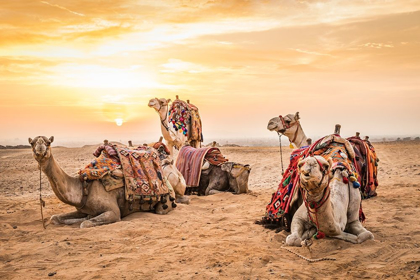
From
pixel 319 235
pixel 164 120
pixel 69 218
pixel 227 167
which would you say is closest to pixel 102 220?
pixel 69 218

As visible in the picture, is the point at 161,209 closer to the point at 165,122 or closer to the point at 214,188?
the point at 214,188

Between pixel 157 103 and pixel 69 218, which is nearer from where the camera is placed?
pixel 69 218

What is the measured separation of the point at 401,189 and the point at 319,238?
22.7 feet

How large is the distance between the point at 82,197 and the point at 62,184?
460 millimetres

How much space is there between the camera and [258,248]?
570 centimetres

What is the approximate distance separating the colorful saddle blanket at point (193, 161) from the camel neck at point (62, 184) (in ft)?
14.3

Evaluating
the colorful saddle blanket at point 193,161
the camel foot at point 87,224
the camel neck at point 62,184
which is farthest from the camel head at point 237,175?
the camel foot at point 87,224

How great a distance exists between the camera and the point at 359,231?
580cm

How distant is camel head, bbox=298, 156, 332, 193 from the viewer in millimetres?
4715

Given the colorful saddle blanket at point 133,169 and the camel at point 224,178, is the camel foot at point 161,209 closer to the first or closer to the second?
the colorful saddle blanket at point 133,169

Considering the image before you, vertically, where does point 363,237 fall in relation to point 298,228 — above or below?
below

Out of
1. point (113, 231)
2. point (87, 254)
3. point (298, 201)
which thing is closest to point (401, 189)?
point (298, 201)

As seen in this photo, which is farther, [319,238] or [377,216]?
[377,216]

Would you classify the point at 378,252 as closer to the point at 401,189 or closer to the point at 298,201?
the point at 298,201
